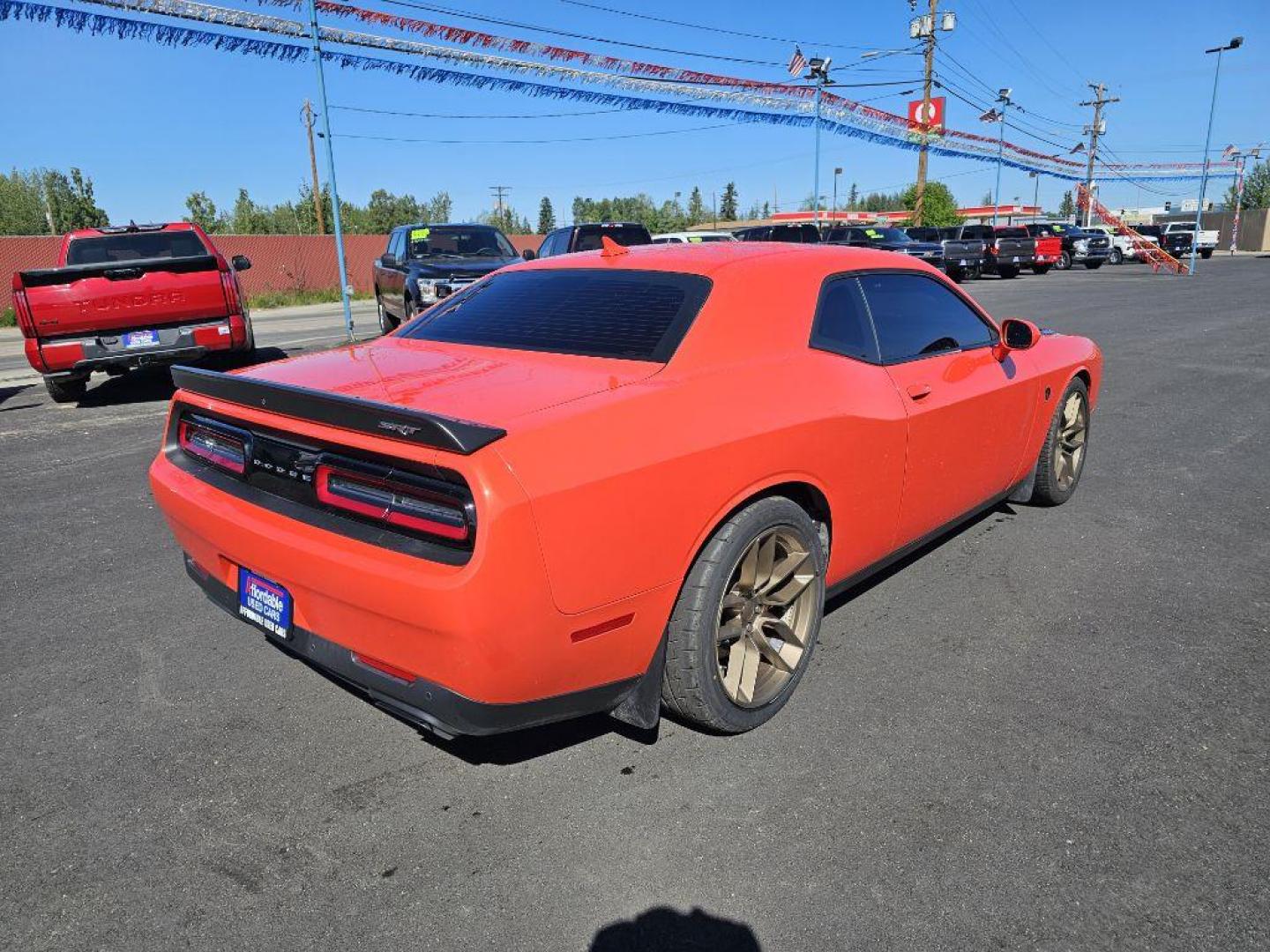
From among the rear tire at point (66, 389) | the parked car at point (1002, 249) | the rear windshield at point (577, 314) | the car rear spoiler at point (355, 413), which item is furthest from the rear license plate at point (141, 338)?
the parked car at point (1002, 249)

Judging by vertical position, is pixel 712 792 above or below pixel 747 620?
below

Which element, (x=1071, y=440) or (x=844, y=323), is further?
(x=1071, y=440)

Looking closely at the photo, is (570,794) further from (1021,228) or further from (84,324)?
(1021,228)

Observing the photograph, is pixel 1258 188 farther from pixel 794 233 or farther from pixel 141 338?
pixel 141 338

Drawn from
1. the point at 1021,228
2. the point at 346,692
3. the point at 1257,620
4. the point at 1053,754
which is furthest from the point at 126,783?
the point at 1021,228

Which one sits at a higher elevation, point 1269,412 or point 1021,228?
→ point 1021,228

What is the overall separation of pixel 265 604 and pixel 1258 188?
110048 mm

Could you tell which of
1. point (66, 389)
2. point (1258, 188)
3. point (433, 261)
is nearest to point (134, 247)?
point (66, 389)

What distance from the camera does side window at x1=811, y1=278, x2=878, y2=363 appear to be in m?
3.07

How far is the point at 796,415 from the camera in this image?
269 cm

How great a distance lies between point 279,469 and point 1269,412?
804cm

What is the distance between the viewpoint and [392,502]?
2145mm

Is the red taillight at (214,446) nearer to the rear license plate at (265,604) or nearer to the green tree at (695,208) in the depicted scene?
the rear license plate at (265,604)

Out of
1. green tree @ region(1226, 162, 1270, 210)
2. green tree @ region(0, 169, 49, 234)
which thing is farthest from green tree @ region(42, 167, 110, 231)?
green tree @ region(1226, 162, 1270, 210)
